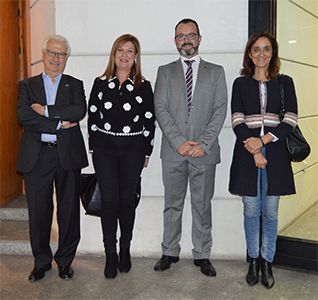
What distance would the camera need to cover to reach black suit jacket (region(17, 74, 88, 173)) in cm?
293

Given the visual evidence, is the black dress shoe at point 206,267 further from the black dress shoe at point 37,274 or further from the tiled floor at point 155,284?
the black dress shoe at point 37,274

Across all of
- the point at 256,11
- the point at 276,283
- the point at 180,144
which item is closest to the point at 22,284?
the point at 180,144

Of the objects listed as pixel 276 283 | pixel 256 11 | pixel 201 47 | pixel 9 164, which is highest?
pixel 256 11

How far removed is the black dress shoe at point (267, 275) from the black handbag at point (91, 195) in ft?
3.38

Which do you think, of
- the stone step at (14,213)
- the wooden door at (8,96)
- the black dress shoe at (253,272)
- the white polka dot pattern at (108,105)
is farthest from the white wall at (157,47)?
the wooden door at (8,96)

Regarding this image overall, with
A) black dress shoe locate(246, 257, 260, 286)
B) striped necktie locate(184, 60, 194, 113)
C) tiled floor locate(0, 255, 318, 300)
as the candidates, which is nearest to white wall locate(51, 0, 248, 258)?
tiled floor locate(0, 255, 318, 300)

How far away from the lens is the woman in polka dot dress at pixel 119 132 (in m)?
3.05

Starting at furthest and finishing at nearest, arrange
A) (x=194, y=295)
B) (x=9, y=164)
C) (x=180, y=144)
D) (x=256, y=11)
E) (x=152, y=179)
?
1. (x=9, y=164)
2. (x=152, y=179)
3. (x=256, y=11)
4. (x=180, y=144)
5. (x=194, y=295)

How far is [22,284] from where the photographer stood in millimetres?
3066

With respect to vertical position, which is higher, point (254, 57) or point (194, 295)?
point (254, 57)

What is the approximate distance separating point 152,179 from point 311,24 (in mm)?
1819

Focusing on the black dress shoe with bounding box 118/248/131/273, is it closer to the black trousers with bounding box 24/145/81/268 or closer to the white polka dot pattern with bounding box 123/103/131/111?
the black trousers with bounding box 24/145/81/268

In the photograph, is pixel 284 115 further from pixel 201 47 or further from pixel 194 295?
pixel 194 295

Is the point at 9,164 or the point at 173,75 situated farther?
the point at 9,164
